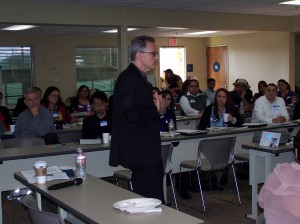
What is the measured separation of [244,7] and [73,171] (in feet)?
21.9

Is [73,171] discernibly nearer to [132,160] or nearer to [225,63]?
[132,160]

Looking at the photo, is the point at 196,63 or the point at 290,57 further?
the point at 196,63

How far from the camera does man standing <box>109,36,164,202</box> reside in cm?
321

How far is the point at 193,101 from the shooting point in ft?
30.0

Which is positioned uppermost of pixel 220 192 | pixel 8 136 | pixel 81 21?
pixel 81 21

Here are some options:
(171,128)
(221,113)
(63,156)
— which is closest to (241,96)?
(221,113)

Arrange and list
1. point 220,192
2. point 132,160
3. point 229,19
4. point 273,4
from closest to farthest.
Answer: point 132,160
point 220,192
point 273,4
point 229,19

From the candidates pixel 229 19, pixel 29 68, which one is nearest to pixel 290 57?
pixel 229 19

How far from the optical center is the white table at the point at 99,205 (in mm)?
2371

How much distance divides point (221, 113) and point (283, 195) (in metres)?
4.10

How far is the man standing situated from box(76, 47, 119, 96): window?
10818 mm

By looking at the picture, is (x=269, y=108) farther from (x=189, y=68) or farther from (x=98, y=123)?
(x=189, y=68)

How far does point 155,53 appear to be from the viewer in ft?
10.8

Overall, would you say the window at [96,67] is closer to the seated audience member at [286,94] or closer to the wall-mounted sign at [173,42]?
the wall-mounted sign at [173,42]
